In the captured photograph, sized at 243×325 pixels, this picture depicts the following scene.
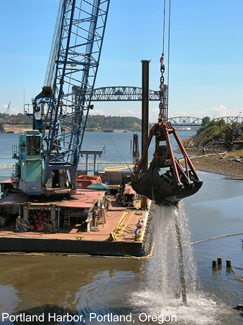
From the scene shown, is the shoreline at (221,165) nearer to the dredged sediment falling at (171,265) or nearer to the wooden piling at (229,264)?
the dredged sediment falling at (171,265)

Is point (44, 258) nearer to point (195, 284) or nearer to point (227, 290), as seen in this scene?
point (195, 284)

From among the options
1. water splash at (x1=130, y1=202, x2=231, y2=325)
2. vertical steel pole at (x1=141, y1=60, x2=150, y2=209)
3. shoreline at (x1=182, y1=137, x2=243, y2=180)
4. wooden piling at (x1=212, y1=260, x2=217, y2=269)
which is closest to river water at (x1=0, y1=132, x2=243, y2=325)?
water splash at (x1=130, y1=202, x2=231, y2=325)

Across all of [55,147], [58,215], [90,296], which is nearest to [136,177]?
[90,296]

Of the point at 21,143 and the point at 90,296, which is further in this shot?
the point at 21,143

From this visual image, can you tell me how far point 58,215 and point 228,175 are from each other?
→ 46871mm

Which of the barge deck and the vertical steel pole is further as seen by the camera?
the vertical steel pole

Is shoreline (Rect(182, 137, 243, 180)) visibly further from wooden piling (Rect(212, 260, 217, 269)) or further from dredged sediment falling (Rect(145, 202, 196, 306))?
wooden piling (Rect(212, 260, 217, 269))

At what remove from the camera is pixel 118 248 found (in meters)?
20.8

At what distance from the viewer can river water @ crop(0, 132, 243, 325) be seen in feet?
51.8

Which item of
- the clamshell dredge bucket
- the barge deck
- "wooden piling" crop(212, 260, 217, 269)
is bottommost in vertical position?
"wooden piling" crop(212, 260, 217, 269)

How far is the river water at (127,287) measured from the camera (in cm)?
1580

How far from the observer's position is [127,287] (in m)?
18.5

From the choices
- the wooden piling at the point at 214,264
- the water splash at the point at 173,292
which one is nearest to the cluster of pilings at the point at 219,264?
the wooden piling at the point at 214,264

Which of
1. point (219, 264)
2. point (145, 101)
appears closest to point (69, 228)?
point (219, 264)
